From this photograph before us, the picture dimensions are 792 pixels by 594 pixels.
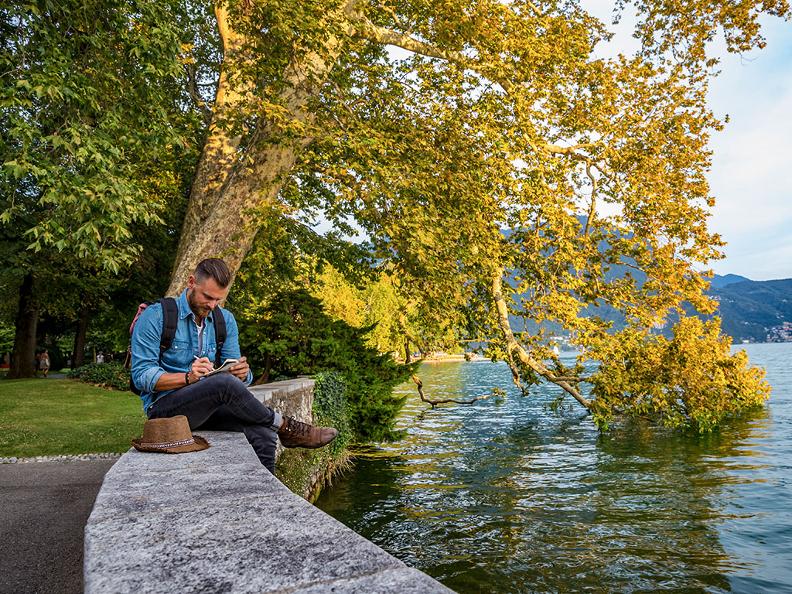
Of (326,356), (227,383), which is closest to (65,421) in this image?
(326,356)

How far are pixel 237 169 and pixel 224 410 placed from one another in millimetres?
7074

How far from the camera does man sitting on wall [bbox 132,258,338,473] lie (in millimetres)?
4684

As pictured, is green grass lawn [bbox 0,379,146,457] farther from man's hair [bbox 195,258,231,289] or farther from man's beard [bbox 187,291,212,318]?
man's hair [bbox 195,258,231,289]

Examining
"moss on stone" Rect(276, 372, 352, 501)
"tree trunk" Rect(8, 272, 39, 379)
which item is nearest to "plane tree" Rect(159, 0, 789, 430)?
"moss on stone" Rect(276, 372, 352, 501)

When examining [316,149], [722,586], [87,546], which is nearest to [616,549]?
[722,586]

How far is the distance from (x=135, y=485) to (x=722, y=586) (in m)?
6.50

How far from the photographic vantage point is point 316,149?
1225 cm

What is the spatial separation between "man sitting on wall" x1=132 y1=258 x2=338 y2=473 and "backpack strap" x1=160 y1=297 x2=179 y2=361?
0.03 m

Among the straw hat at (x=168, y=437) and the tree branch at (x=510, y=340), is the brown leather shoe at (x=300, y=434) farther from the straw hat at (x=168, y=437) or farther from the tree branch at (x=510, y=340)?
the tree branch at (x=510, y=340)

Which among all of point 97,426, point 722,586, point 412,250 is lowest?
point 722,586

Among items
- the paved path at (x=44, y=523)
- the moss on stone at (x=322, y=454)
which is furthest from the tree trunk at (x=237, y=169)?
the paved path at (x=44, y=523)

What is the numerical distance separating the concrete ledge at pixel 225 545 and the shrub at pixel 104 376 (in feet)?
72.1

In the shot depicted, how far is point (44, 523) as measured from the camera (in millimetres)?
5055

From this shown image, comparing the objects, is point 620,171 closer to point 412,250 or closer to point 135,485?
point 412,250
